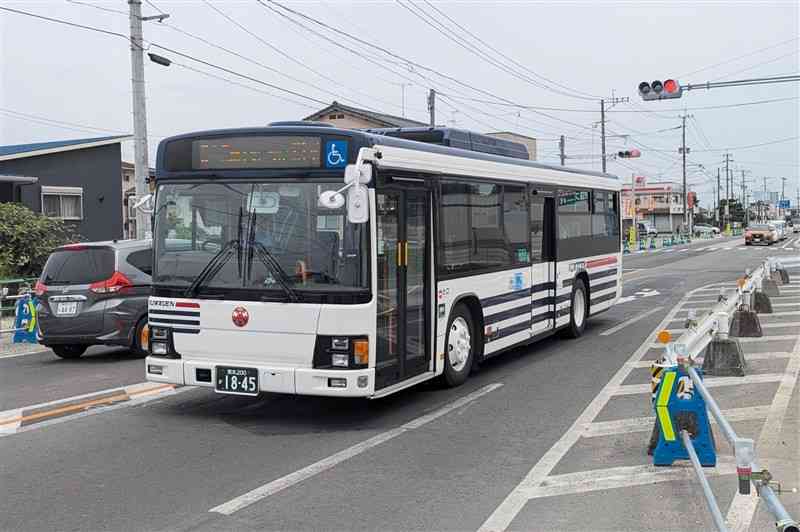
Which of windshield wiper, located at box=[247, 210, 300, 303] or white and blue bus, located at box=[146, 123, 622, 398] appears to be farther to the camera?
windshield wiper, located at box=[247, 210, 300, 303]

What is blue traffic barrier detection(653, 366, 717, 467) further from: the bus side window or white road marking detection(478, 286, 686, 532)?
the bus side window

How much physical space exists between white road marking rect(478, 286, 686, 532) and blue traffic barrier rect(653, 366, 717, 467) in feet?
2.95

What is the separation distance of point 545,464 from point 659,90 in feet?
73.4

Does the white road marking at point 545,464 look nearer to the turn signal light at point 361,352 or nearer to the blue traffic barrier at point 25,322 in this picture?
the turn signal light at point 361,352

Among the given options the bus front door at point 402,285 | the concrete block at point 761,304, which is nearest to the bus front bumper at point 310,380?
the bus front door at point 402,285

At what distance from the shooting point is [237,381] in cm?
792

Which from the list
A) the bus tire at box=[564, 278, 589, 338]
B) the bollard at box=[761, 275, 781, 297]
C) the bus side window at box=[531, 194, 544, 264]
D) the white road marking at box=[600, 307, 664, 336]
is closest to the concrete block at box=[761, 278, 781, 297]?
the bollard at box=[761, 275, 781, 297]

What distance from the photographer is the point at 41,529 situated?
5301 millimetres

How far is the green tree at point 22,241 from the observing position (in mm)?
22297

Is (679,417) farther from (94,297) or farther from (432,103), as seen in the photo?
(432,103)

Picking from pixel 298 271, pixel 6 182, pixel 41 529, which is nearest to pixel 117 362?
pixel 298 271

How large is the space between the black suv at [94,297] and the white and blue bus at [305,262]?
398 cm

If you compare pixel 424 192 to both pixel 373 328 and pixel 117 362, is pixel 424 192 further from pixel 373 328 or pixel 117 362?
pixel 117 362

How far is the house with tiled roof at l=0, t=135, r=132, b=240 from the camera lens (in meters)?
30.1
